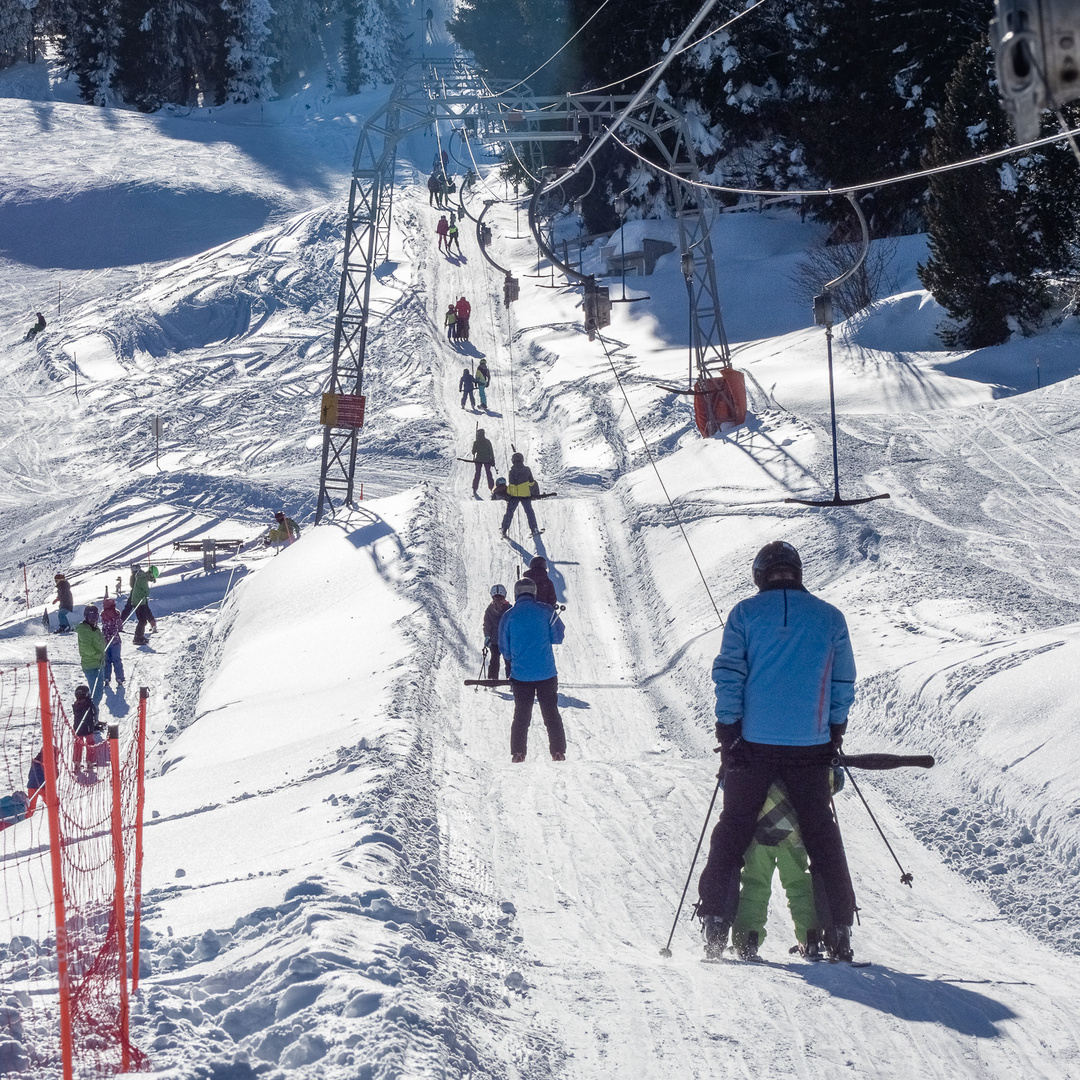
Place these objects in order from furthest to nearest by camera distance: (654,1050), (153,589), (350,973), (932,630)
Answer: (153,589) < (932,630) < (350,973) < (654,1050)

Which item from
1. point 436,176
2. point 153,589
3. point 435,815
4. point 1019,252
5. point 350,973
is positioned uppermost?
point 436,176

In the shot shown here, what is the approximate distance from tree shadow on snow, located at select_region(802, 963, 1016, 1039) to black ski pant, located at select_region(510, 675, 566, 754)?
196 inches

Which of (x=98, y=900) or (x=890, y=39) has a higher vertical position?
(x=890, y=39)

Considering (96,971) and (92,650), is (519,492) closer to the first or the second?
(92,650)

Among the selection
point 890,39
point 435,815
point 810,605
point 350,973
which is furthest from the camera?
point 890,39

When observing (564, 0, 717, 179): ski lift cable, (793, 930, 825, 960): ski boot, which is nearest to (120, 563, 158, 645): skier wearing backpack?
(564, 0, 717, 179): ski lift cable

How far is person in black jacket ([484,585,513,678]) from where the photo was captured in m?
12.0

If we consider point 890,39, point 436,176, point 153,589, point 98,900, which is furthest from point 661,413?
point 436,176

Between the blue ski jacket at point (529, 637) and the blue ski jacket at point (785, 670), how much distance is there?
15.0ft

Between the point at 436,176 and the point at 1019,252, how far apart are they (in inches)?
1305

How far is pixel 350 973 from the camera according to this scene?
4.77 meters

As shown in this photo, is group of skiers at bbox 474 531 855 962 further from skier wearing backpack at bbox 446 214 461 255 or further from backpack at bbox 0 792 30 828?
skier wearing backpack at bbox 446 214 461 255

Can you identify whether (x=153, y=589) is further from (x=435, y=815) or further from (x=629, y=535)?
(x=435, y=815)

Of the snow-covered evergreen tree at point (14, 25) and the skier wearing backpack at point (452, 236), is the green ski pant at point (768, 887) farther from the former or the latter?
the snow-covered evergreen tree at point (14, 25)
